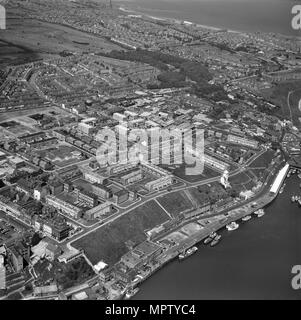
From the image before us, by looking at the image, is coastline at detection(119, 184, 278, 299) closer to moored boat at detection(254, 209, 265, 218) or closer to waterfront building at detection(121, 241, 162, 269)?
moored boat at detection(254, 209, 265, 218)

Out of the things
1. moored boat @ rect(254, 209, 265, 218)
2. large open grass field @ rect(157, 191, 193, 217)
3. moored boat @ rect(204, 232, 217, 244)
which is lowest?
moored boat @ rect(204, 232, 217, 244)

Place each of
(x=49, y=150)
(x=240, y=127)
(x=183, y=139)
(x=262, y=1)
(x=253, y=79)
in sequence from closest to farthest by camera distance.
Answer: (x=49, y=150)
(x=183, y=139)
(x=240, y=127)
(x=253, y=79)
(x=262, y=1)

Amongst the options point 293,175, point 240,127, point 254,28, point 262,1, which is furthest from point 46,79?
point 262,1

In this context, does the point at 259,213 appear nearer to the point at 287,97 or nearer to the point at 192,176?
the point at 192,176

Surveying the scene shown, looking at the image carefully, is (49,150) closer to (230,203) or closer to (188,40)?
(230,203)
